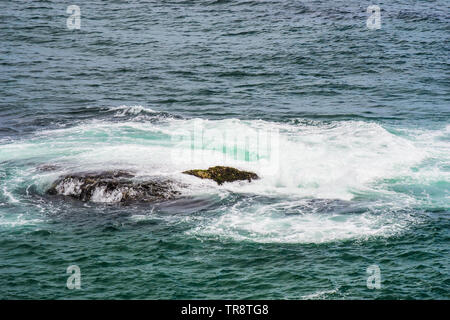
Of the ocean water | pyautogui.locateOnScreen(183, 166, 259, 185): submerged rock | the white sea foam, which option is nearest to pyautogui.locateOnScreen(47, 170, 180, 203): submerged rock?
the white sea foam

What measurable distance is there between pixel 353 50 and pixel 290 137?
1950 centimetres

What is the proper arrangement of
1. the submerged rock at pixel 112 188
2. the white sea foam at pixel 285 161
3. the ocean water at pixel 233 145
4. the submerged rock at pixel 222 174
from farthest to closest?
the submerged rock at pixel 222 174, the submerged rock at pixel 112 188, the white sea foam at pixel 285 161, the ocean water at pixel 233 145

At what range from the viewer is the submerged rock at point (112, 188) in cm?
2792

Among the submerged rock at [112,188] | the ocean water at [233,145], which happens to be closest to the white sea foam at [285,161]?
the ocean water at [233,145]

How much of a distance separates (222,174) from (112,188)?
474cm

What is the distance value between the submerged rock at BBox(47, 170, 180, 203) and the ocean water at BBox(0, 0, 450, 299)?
1.48ft

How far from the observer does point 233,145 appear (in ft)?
117

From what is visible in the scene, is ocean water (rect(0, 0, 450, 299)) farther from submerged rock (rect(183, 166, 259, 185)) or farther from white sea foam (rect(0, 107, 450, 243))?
submerged rock (rect(183, 166, 259, 185))

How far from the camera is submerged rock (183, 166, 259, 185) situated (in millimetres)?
29609

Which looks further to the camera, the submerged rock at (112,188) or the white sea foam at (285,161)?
the submerged rock at (112,188)

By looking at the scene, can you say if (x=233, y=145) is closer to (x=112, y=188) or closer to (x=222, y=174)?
(x=222, y=174)

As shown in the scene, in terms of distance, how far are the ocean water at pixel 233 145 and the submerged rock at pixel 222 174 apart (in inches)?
17.0

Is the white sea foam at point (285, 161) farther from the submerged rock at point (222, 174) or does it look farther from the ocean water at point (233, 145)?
the submerged rock at point (222, 174)
